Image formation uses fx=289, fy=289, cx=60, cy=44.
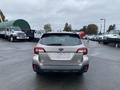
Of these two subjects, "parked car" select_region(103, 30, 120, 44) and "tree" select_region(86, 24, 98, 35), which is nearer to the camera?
"parked car" select_region(103, 30, 120, 44)

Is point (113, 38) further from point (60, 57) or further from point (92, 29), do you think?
point (92, 29)

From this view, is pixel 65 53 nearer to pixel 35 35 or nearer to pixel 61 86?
pixel 61 86

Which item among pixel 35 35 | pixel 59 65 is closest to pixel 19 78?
pixel 59 65

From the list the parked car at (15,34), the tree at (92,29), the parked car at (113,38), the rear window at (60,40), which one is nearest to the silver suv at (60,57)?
the rear window at (60,40)

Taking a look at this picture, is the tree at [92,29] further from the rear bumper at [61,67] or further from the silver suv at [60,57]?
the rear bumper at [61,67]

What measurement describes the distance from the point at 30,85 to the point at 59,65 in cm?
107

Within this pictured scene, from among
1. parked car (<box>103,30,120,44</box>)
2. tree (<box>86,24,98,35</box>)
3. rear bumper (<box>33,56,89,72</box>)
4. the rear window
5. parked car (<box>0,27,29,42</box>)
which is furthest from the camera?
tree (<box>86,24,98,35</box>)

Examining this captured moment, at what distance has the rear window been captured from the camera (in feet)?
30.2

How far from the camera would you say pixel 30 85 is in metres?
8.61

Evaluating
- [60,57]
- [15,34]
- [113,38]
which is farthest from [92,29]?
[60,57]

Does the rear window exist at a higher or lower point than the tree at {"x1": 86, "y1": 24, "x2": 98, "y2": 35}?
higher

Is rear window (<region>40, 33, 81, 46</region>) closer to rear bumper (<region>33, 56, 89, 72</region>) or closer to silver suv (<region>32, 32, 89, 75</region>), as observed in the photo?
silver suv (<region>32, 32, 89, 75</region>)

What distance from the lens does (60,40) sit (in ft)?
30.7

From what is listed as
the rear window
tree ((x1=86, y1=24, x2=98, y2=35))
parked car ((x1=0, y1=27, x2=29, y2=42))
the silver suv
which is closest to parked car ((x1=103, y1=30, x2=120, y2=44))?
parked car ((x1=0, y1=27, x2=29, y2=42))
